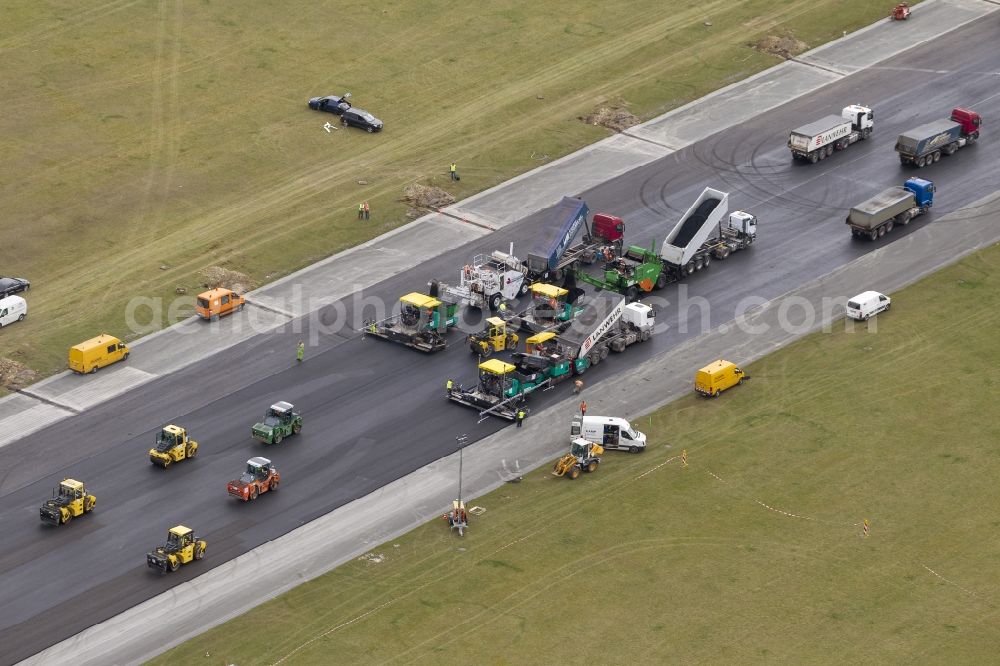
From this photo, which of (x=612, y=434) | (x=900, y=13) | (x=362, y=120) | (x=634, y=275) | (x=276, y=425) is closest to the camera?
(x=612, y=434)

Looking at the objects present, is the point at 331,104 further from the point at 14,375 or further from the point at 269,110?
the point at 14,375

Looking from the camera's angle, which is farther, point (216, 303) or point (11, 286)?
point (11, 286)

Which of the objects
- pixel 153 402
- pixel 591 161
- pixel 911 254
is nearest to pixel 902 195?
pixel 911 254

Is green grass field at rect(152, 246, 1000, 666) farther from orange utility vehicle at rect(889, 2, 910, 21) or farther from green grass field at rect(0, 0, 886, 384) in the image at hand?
orange utility vehicle at rect(889, 2, 910, 21)

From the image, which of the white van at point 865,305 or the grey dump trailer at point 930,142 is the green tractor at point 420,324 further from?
the grey dump trailer at point 930,142

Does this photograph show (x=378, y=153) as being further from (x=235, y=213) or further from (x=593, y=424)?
(x=593, y=424)

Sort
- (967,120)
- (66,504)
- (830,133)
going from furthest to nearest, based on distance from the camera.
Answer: (967,120) < (830,133) < (66,504)

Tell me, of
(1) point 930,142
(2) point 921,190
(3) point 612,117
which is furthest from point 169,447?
(1) point 930,142
